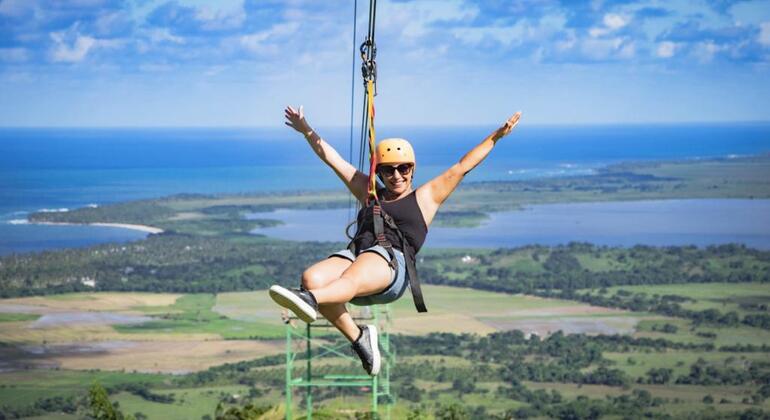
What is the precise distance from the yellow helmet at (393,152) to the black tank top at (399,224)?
0.91 feet

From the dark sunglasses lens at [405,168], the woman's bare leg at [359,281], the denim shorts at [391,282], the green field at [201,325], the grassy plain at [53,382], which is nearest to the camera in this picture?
the woman's bare leg at [359,281]

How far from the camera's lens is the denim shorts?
5.43 meters

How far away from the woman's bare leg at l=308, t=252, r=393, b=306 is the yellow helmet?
17.5 inches

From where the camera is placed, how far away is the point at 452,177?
570 cm

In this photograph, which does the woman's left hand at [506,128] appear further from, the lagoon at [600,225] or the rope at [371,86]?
the lagoon at [600,225]

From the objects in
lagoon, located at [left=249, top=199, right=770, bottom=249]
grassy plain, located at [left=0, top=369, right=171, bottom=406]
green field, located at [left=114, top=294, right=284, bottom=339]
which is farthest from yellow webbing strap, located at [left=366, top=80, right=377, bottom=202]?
lagoon, located at [left=249, top=199, right=770, bottom=249]

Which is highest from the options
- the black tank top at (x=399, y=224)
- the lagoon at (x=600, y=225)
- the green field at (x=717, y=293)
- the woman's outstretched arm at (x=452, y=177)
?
the lagoon at (x=600, y=225)

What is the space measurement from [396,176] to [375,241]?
33 centimetres

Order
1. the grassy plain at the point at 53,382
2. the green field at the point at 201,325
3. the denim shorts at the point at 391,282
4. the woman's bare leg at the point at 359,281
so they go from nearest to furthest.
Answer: the woman's bare leg at the point at 359,281 → the denim shorts at the point at 391,282 → the grassy plain at the point at 53,382 → the green field at the point at 201,325

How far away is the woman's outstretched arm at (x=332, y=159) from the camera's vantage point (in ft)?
19.0

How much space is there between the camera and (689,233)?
114188 millimetres

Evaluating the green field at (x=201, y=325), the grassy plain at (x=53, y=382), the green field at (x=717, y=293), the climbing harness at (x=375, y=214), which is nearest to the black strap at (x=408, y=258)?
the climbing harness at (x=375, y=214)

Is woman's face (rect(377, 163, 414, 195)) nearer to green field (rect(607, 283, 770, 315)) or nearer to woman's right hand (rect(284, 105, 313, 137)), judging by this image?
woman's right hand (rect(284, 105, 313, 137))

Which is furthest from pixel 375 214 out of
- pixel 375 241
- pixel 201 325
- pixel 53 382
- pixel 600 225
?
pixel 600 225
